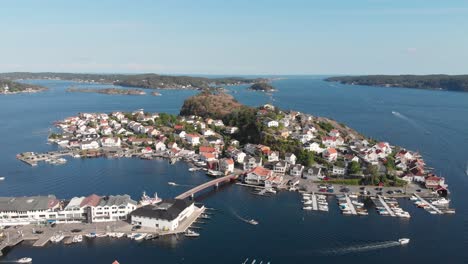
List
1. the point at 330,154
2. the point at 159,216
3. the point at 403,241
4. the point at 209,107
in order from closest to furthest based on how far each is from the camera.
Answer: the point at 403,241, the point at 159,216, the point at 330,154, the point at 209,107

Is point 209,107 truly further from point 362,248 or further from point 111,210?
point 362,248

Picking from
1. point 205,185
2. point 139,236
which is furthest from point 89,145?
point 139,236

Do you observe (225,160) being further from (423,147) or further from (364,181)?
(423,147)

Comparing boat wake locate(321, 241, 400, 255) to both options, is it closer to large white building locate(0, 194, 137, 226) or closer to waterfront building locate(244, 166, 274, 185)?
waterfront building locate(244, 166, 274, 185)

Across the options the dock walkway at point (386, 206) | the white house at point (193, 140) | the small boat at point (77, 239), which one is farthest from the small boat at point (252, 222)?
the white house at point (193, 140)

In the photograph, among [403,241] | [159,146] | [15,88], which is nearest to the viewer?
[403,241]

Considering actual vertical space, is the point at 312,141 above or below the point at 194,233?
above

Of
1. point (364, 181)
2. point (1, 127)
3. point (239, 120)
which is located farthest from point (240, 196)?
point (1, 127)

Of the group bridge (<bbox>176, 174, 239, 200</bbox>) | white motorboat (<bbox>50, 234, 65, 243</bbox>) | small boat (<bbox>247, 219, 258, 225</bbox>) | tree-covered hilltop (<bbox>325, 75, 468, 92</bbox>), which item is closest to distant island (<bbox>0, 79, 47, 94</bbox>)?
bridge (<bbox>176, 174, 239, 200</bbox>)

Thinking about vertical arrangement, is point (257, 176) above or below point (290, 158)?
below
